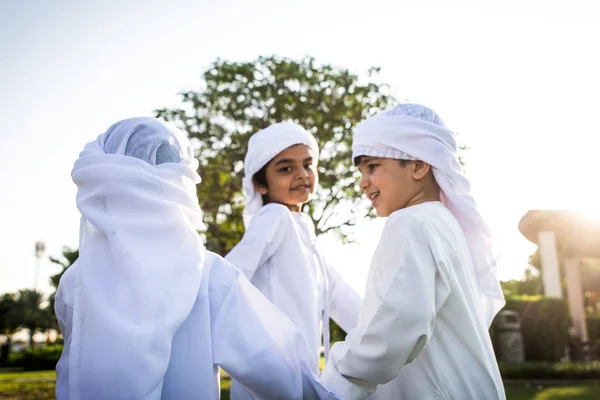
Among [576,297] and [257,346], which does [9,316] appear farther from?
[257,346]

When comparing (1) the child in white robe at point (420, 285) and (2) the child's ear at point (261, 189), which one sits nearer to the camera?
(1) the child in white robe at point (420, 285)

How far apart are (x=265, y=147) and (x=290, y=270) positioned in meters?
0.98

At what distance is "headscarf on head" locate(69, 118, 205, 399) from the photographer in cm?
203

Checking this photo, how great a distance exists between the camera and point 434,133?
2957mm

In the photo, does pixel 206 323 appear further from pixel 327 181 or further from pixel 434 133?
pixel 327 181

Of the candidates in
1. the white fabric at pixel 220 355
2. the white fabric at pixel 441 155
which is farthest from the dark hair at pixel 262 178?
the white fabric at pixel 220 355

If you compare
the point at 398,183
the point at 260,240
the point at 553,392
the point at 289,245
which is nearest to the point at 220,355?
the point at 398,183

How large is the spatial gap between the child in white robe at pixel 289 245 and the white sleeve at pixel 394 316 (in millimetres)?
1216

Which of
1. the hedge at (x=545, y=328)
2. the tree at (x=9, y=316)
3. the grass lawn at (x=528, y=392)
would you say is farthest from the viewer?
the tree at (x=9, y=316)

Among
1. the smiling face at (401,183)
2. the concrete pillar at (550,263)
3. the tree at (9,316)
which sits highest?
the smiling face at (401,183)

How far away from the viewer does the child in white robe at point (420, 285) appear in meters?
2.45

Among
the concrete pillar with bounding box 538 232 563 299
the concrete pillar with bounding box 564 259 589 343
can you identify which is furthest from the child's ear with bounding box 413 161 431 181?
the concrete pillar with bounding box 564 259 589 343

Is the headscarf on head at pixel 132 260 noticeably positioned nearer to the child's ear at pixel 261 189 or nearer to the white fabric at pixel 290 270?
the white fabric at pixel 290 270

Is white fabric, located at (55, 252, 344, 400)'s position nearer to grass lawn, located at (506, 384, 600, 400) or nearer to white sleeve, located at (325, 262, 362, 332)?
white sleeve, located at (325, 262, 362, 332)
